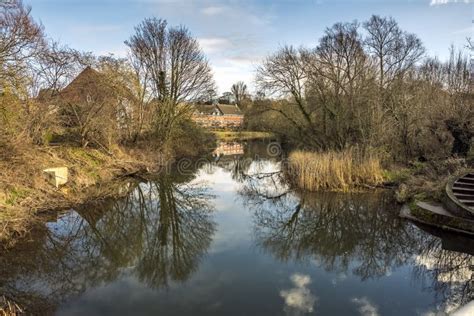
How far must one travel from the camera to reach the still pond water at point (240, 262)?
5051 mm

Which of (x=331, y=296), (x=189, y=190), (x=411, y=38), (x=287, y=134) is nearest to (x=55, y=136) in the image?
(x=189, y=190)

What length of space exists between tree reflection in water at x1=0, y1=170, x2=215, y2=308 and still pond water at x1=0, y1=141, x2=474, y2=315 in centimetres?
3

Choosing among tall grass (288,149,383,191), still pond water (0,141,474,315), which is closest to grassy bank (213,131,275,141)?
tall grass (288,149,383,191)

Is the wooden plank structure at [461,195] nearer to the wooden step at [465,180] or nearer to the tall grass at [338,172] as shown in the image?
the wooden step at [465,180]

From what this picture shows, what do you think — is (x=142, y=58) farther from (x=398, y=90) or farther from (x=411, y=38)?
(x=411, y=38)

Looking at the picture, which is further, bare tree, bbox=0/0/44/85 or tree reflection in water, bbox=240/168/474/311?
bare tree, bbox=0/0/44/85

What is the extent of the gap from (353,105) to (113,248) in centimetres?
1243

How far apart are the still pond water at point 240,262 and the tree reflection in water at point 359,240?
0.03 metres

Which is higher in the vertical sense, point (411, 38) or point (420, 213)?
point (411, 38)

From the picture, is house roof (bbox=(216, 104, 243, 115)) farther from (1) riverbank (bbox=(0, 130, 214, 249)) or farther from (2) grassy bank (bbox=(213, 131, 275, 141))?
(1) riverbank (bbox=(0, 130, 214, 249))

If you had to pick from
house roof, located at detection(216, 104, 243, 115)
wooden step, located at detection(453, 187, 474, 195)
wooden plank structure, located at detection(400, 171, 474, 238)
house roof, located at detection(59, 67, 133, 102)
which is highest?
house roof, located at detection(216, 104, 243, 115)

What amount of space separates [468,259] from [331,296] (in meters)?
3.27

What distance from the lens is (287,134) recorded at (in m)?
18.3

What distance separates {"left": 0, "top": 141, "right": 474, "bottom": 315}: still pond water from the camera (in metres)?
5.05
